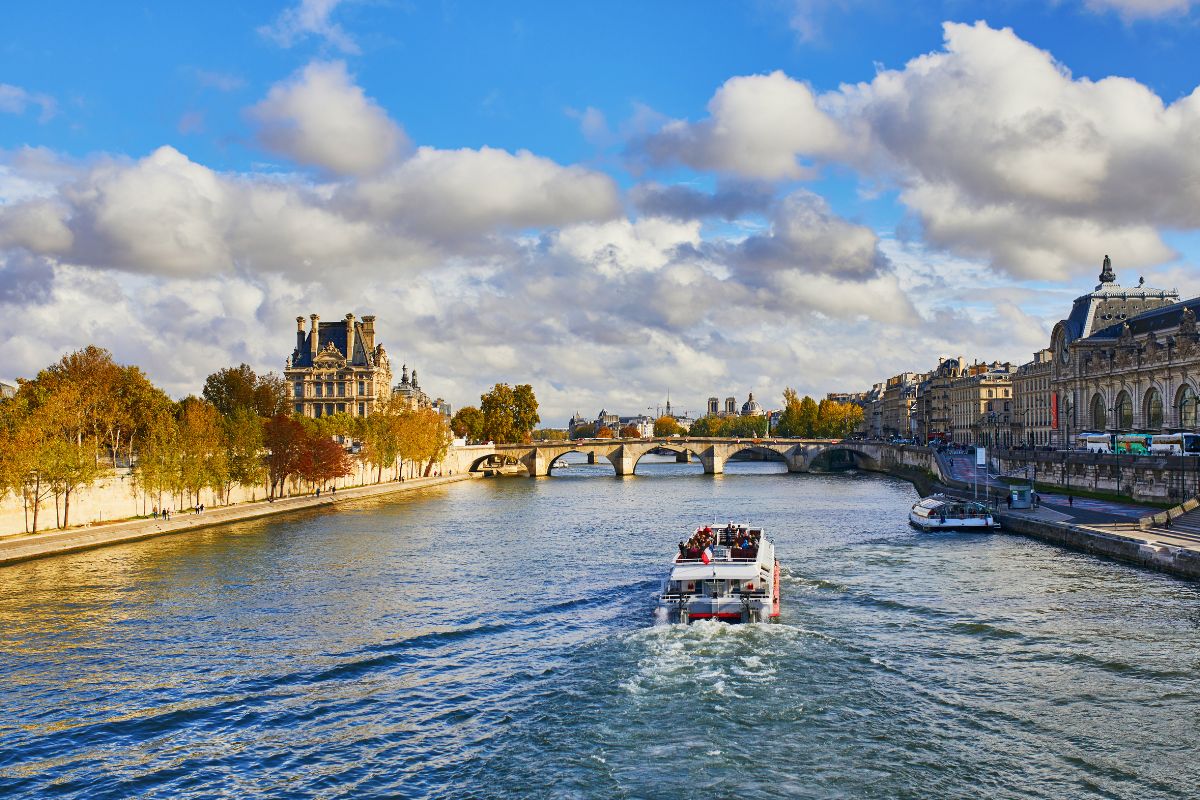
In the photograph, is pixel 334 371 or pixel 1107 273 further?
pixel 334 371

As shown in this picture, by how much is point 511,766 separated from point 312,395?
155335mm

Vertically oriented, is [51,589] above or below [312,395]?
below

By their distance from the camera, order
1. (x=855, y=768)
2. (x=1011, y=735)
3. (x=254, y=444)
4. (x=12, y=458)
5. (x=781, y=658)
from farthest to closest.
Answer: (x=254, y=444) → (x=12, y=458) → (x=781, y=658) → (x=1011, y=735) → (x=855, y=768)

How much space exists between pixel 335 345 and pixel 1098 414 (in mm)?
120881

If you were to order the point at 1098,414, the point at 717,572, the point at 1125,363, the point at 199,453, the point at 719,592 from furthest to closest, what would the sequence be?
the point at 1098,414
the point at 1125,363
the point at 199,453
the point at 717,572
the point at 719,592

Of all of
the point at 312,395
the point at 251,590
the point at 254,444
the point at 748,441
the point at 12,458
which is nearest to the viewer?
the point at 251,590

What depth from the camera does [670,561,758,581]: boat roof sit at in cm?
3303

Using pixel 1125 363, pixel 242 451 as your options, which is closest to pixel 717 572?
pixel 242 451

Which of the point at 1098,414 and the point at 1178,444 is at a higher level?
the point at 1098,414

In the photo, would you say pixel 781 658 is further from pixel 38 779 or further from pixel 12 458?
pixel 12 458

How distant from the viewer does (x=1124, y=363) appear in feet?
305

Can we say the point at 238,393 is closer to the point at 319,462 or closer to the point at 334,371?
the point at 319,462

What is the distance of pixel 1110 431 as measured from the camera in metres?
94.4

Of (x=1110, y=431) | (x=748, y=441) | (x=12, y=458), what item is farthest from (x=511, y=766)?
(x=748, y=441)
